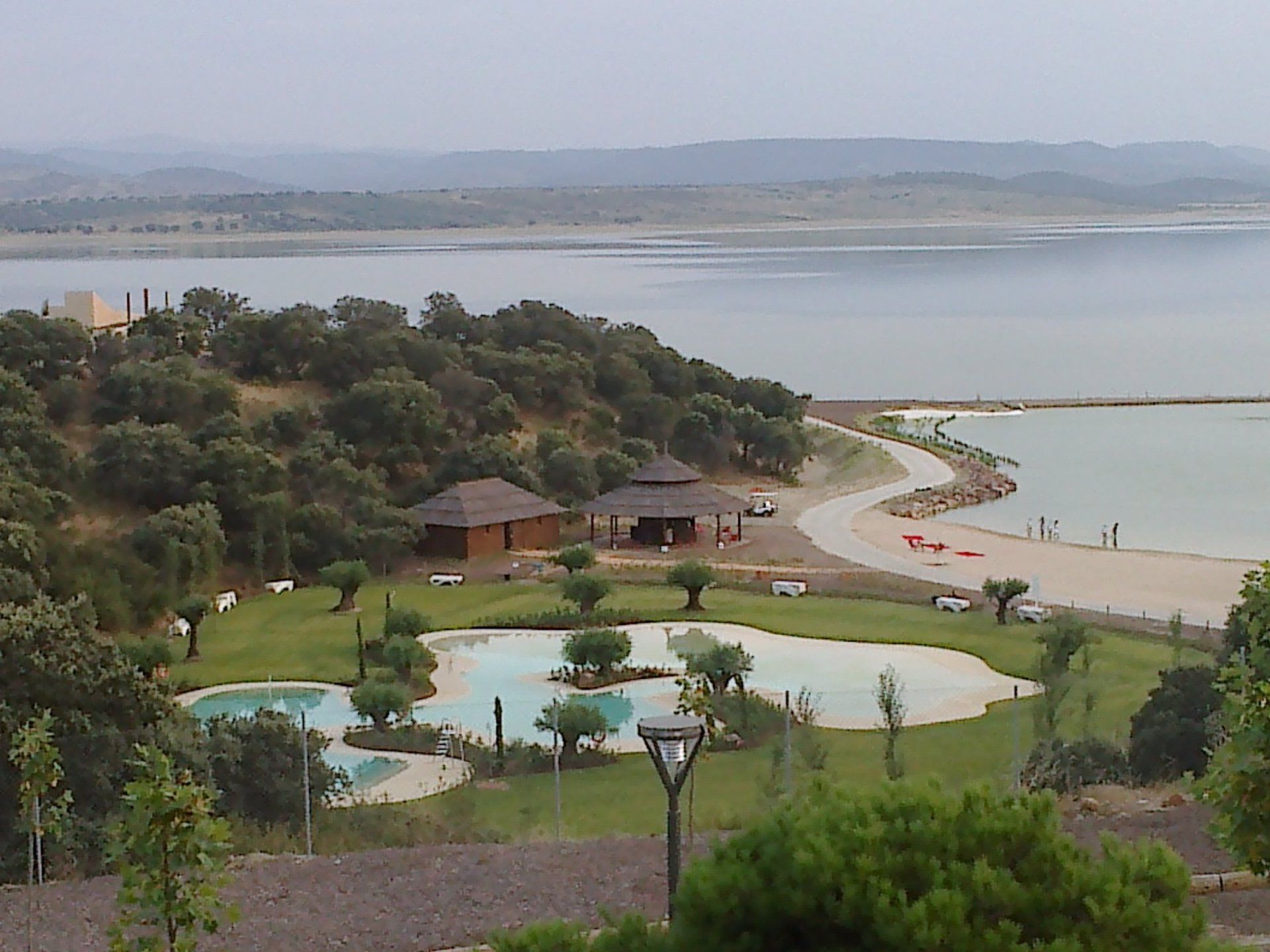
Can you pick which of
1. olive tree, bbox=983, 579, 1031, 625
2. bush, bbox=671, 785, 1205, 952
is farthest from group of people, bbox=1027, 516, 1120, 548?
bush, bbox=671, 785, 1205, 952

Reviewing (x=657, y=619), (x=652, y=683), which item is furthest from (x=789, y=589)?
(x=652, y=683)

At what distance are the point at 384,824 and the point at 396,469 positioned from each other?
72.6 feet

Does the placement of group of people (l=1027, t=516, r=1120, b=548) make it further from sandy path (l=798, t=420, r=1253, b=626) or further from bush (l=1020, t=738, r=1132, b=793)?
bush (l=1020, t=738, r=1132, b=793)

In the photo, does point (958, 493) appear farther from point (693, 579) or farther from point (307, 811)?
point (307, 811)

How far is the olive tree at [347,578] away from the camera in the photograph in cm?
2131

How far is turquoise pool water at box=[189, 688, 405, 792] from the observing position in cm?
1410

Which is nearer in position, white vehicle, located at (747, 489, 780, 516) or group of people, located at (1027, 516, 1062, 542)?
group of people, located at (1027, 516, 1062, 542)

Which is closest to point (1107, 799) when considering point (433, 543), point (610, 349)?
point (433, 543)

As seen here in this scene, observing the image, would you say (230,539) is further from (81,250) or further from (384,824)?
(81,250)

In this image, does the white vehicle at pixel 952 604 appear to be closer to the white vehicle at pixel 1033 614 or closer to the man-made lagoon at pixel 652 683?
the white vehicle at pixel 1033 614

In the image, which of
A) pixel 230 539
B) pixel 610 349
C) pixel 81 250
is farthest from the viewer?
pixel 81 250

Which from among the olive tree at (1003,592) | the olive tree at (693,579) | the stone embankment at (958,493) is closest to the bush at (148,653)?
the olive tree at (693,579)

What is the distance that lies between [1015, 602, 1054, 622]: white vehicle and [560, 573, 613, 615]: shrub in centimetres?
535

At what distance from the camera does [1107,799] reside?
1002 cm
